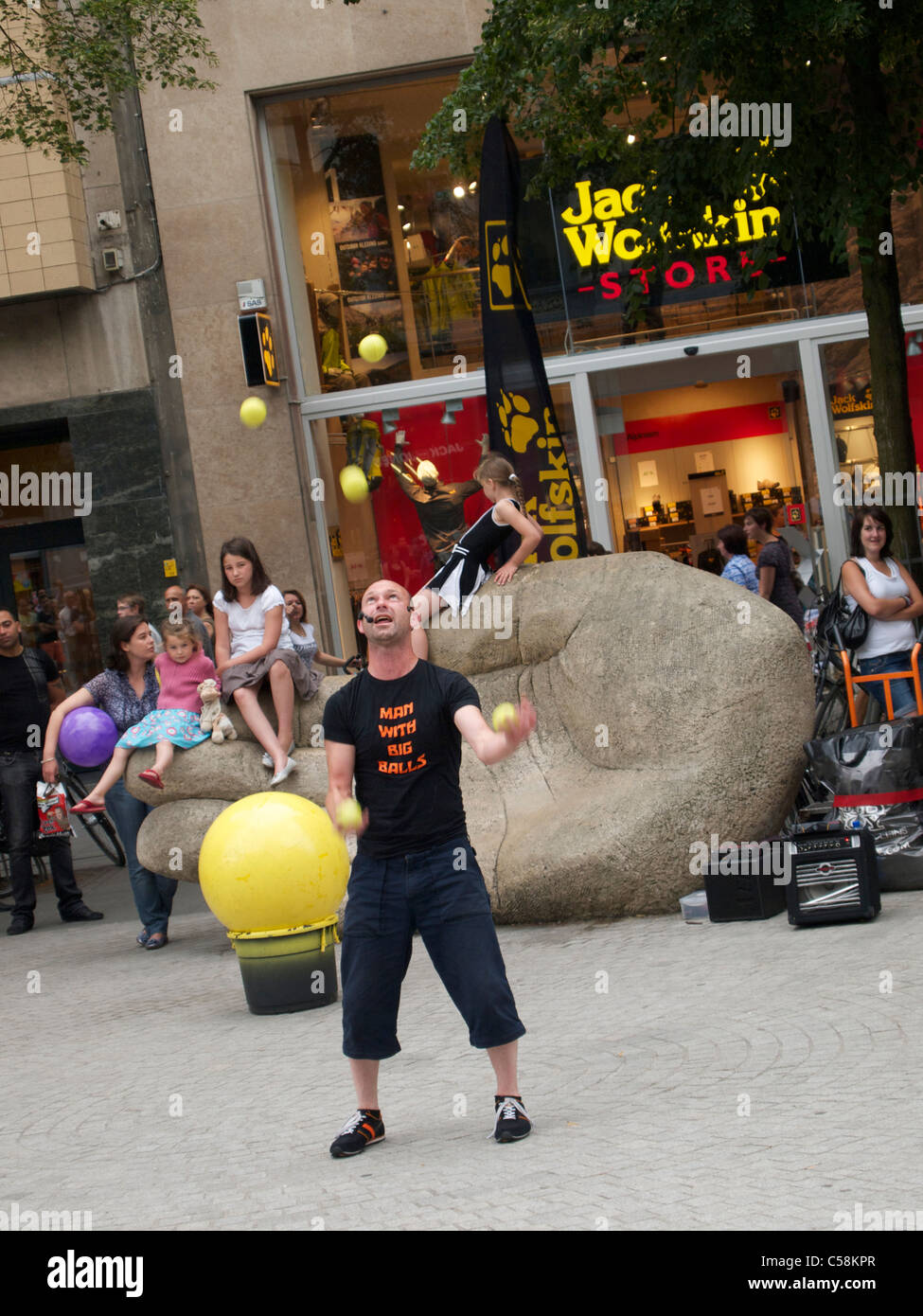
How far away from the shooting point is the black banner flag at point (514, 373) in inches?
506

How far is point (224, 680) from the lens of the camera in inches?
378

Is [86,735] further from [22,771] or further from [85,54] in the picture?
[85,54]

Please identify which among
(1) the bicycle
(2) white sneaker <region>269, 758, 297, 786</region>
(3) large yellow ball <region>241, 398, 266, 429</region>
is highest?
(3) large yellow ball <region>241, 398, 266, 429</region>

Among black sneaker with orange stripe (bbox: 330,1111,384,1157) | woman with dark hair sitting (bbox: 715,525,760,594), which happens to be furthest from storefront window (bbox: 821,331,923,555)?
black sneaker with orange stripe (bbox: 330,1111,384,1157)

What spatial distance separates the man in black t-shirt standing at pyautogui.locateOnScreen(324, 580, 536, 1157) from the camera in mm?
5102

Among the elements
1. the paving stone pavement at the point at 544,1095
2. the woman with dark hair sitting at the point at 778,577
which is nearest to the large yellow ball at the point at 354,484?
the woman with dark hair sitting at the point at 778,577

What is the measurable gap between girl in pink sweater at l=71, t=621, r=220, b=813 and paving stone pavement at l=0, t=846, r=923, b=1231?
1468 mm

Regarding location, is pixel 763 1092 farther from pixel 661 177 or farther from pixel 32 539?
pixel 32 539

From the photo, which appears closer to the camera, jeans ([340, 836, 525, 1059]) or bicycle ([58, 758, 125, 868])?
jeans ([340, 836, 525, 1059])

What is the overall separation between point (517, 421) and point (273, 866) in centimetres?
693

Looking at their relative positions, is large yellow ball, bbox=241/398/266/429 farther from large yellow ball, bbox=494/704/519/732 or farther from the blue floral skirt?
large yellow ball, bbox=494/704/519/732

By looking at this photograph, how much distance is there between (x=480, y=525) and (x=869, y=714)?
9.05 ft
